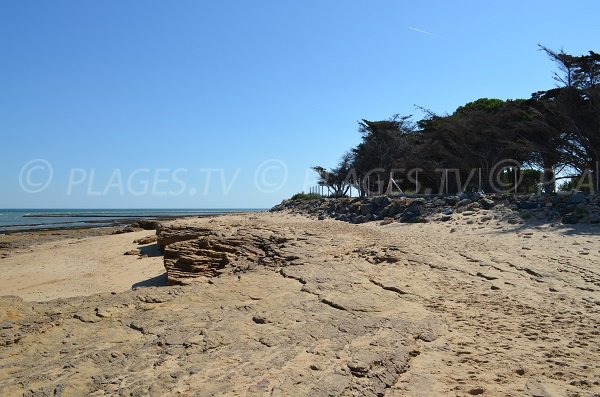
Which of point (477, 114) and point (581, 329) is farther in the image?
point (477, 114)

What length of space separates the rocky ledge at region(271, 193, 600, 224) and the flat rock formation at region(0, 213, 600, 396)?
100 inches

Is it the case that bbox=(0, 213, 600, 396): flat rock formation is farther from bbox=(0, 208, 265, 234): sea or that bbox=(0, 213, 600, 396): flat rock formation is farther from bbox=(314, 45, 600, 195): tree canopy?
bbox=(0, 208, 265, 234): sea

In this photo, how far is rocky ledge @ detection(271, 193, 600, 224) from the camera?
9.38 meters

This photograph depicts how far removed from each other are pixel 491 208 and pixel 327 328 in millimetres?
8108

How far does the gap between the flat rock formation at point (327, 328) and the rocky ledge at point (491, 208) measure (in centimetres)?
254

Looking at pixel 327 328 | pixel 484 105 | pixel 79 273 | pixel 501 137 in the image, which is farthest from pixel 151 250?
pixel 484 105

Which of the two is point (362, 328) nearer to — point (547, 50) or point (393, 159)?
point (547, 50)

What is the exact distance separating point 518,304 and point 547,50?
57.5 feet

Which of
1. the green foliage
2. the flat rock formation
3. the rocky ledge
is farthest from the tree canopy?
the flat rock formation

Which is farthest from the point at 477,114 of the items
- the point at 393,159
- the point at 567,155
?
the point at 393,159

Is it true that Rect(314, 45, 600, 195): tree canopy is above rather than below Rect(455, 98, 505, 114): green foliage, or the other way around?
below

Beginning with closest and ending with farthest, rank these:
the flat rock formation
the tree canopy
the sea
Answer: the flat rock formation → the tree canopy → the sea

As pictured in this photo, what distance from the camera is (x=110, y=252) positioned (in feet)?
38.9

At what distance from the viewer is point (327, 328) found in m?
4.14
